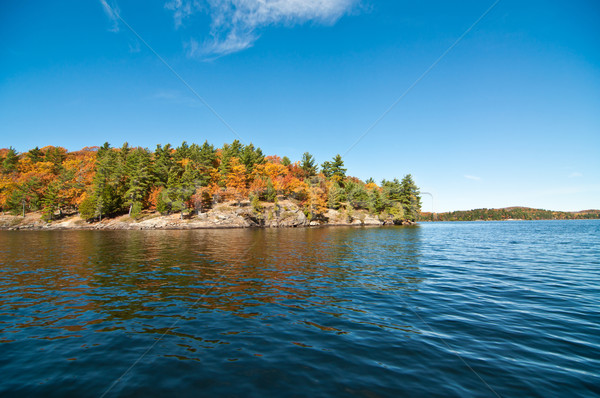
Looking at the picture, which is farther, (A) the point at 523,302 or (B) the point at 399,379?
(A) the point at 523,302

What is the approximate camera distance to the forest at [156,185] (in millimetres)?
81625

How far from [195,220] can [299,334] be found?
254 ft

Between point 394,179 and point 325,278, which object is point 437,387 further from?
point 394,179

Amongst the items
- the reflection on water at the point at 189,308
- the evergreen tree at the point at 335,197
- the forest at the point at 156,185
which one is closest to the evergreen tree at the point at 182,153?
the forest at the point at 156,185

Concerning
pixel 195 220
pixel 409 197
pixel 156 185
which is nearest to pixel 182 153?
pixel 156 185

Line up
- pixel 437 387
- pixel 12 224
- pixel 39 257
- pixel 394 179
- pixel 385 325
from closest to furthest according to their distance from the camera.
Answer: pixel 437 387, pixel 385 325, pixel 39 257, pixel 12 224, pixel 394 179

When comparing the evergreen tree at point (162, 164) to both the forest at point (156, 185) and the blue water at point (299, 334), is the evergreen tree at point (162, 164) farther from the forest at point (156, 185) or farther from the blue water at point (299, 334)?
the blue water at point (299, 334)

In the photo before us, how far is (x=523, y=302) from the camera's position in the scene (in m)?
12.0

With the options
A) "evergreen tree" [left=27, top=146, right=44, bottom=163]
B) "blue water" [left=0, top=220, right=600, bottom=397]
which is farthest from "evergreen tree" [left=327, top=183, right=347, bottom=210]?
"evergreen tree" [left=27, top=146, right=44, bottom=163]

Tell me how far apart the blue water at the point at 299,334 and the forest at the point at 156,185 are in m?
69.7

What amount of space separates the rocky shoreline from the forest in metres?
2.58

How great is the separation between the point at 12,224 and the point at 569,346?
11770 centimetres

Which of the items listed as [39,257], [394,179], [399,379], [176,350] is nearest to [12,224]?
[39,257]

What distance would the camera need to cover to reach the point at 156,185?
292 ft
